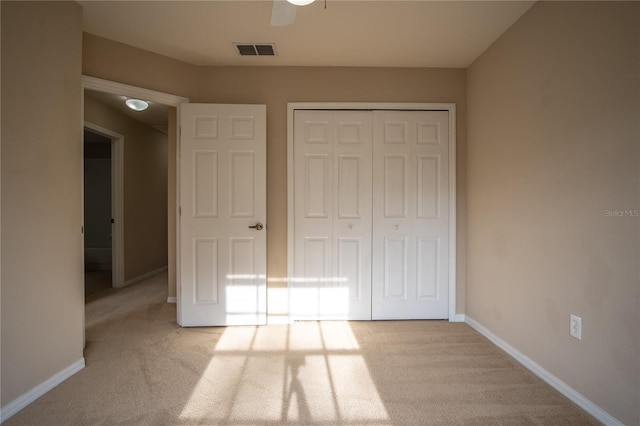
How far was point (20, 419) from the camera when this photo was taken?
1.77m

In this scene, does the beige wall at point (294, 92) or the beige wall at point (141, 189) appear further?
the beige wall at point (141, 189)

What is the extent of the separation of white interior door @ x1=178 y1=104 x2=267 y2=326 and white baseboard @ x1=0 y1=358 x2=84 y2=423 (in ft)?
3.12

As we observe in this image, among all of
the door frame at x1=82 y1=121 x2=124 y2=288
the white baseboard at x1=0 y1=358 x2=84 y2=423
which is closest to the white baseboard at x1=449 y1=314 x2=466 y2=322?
the white baseboard at x1=0 y1=358 x2=84 y2=423

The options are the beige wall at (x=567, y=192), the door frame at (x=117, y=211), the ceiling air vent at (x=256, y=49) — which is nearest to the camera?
the beige wall at (x=567, y=192)

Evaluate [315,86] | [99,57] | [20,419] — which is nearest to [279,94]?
[315,86]

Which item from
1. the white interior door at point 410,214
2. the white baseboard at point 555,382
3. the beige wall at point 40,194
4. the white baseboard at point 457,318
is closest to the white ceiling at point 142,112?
the beige wall at point 40,194

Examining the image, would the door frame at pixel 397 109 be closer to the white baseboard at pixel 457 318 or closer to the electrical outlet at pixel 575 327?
the white baseboard at pixel 457 318

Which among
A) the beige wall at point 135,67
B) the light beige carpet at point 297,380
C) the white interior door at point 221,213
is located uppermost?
the beige wall at point 135,67

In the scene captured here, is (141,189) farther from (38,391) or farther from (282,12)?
(282,12)

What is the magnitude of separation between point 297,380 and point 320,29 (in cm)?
254

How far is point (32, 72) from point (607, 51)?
3.14 metres

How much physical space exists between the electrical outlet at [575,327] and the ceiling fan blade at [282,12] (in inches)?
91.6

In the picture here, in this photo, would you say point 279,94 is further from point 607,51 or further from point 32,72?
point 607,51

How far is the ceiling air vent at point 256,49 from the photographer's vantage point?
2.89 m
